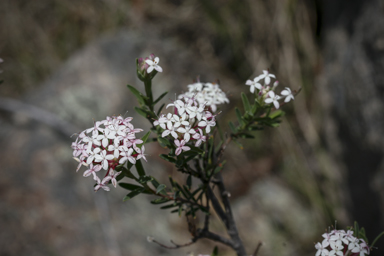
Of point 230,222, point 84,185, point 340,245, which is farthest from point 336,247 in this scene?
point 84,185

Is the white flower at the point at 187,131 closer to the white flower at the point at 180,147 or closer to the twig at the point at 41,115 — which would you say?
the white flower at the point at 180,147

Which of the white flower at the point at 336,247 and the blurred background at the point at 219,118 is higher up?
the blurred background at the point at 219,118

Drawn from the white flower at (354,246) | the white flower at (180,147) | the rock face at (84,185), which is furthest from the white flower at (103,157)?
the rock face at (84,185)

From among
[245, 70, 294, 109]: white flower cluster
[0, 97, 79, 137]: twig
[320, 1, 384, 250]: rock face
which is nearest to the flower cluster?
[245, 70, 294, 109]: white flower cluster

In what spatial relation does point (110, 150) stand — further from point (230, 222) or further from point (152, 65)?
point (230, 222)

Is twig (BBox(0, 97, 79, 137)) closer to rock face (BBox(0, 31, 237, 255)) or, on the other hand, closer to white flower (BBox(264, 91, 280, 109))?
rock face (BBox(0, 31, 237, 255))
